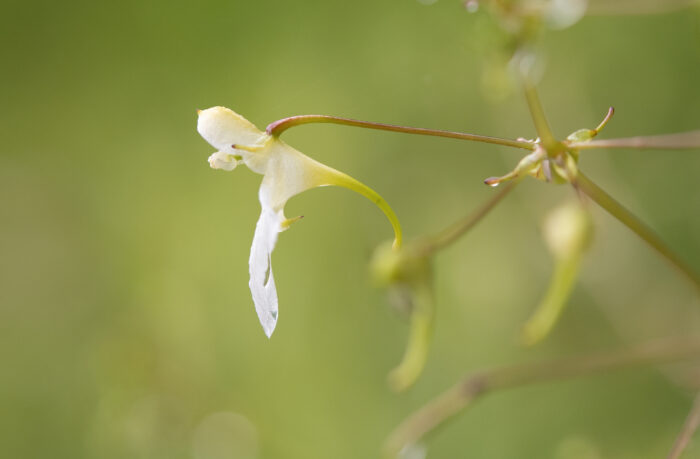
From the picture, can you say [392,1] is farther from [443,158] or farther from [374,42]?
[443,158]

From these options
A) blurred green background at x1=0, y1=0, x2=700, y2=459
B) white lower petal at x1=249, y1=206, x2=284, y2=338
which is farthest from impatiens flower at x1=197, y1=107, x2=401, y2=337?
blurred green background at x1=0, y1=0, x2=700, y2=459

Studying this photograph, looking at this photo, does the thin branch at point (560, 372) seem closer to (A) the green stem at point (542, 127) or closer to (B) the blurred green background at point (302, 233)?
(B) the blurred green background at point (302, 233)

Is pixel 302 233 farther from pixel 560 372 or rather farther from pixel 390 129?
pixel 390 129

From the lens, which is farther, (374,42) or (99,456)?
(99,456)

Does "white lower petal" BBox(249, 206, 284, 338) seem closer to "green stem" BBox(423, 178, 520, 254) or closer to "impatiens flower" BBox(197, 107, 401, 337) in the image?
"impatiens flower" BBox(197, 107, 401, 337)

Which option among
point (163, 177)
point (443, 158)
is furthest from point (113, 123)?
point (443, 158)

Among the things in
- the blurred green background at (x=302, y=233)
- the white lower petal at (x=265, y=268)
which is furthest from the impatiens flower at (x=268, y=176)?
the blurred green background at (x=302, y=233)
